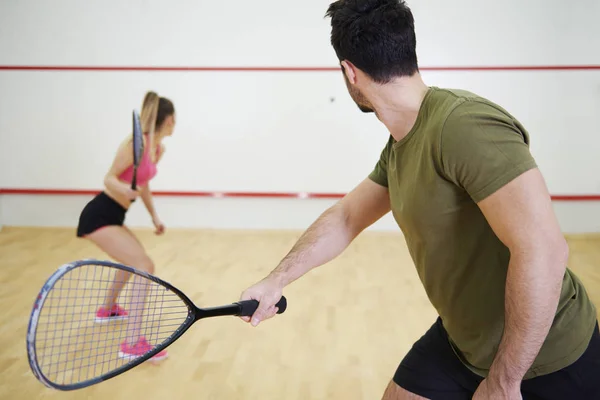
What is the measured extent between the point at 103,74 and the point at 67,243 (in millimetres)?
1455

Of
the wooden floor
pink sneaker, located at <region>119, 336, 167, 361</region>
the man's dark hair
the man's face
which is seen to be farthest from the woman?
the man's dark hair

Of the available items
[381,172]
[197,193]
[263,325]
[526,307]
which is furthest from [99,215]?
Answer: [526,307]

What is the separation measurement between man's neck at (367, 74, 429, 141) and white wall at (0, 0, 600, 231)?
409 centimetres

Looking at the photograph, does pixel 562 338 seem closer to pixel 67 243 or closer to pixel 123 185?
pixel 123 185

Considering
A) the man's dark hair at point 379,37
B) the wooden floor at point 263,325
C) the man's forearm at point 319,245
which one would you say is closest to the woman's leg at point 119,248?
the wooden floor at point 263,325

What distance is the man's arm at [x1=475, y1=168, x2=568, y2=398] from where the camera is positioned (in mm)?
899

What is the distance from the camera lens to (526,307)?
0.93 m

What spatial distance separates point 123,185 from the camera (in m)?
3.07

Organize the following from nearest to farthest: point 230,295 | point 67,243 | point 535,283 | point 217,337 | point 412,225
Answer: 1. point 535,283
2. point 412,225
3. point 217,337
4. point 230,295
5. point 67,243

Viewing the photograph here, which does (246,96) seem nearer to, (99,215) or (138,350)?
(99,215)

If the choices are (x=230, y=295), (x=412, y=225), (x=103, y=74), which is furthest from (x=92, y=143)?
(x=412, y=225)

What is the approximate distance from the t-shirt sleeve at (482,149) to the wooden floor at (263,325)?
1.70 metres

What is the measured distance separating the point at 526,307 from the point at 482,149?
240 millimetres

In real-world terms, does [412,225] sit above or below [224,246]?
above
